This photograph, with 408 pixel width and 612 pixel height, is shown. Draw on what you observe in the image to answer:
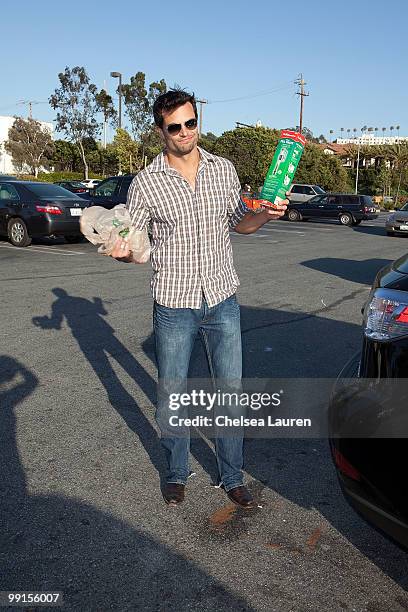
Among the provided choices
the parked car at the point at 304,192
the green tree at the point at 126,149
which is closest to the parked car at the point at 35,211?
the parked car at the point at 304,192

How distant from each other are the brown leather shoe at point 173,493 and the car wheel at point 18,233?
11.2 metres

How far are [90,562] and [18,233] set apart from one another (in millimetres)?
11840

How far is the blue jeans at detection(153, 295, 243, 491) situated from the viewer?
2926 mm

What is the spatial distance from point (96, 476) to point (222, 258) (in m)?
1.35

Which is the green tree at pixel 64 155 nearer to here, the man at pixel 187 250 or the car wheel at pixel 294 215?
the car wheel at pixel 294 215

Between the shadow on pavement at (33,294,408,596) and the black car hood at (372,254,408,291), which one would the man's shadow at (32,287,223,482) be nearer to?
the shadow on pavement at (33,294,408,596)

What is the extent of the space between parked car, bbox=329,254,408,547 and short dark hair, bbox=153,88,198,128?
121cm

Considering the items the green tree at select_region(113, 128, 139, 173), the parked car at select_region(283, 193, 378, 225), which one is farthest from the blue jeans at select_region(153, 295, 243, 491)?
the green tree at select_region(113, 128, 139, 173)

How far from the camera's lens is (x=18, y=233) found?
1349 cm

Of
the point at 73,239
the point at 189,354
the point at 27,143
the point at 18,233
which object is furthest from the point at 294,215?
the point at 27,143

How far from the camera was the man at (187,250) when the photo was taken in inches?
111

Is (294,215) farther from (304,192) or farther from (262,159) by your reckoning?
(262,159)

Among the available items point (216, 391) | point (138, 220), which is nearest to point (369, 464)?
point (216, 391)

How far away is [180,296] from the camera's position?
2.89 m
